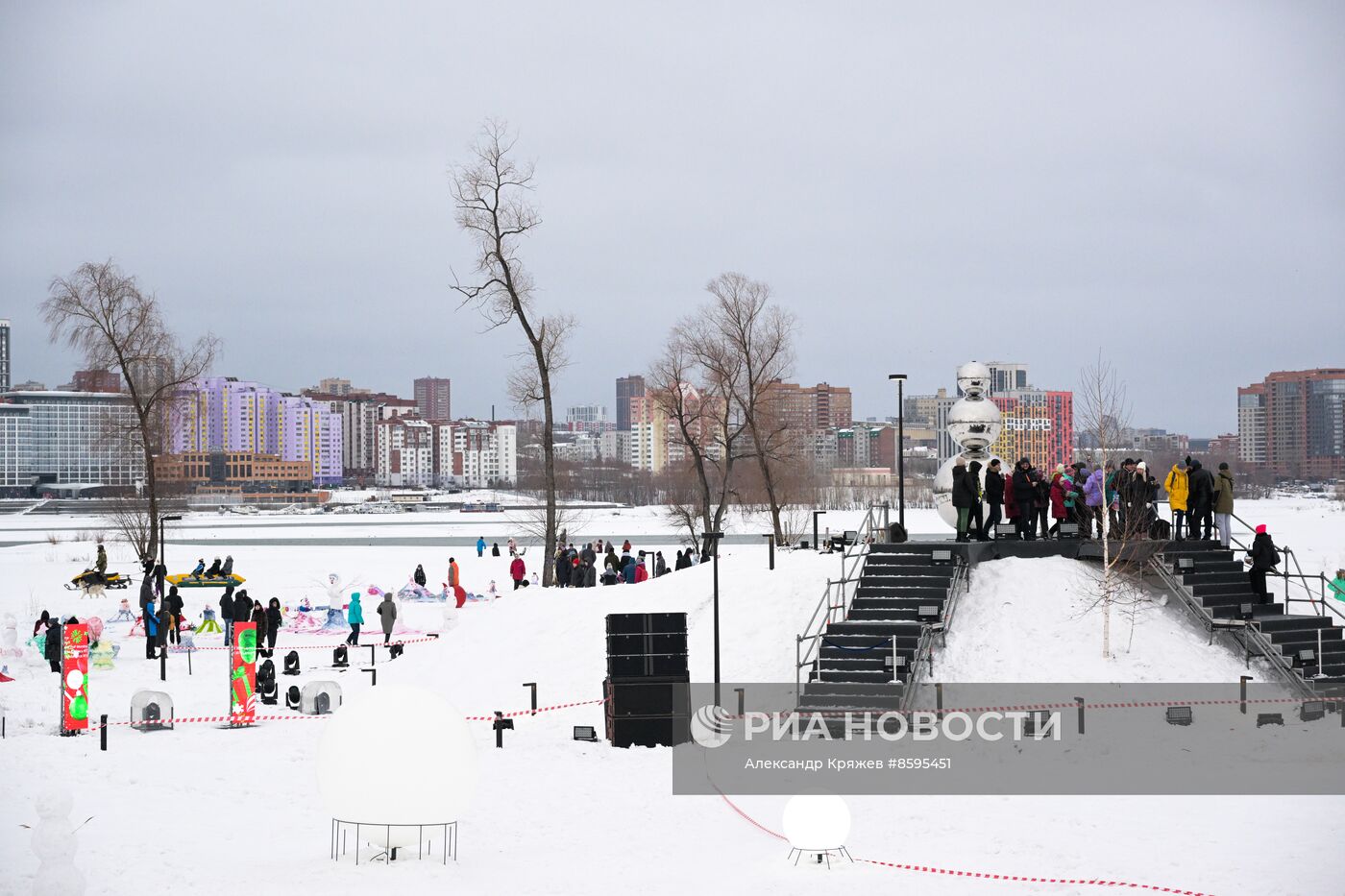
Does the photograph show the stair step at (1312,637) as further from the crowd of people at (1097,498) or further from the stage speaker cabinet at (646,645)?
the stage speaker cabinet at (646,645)

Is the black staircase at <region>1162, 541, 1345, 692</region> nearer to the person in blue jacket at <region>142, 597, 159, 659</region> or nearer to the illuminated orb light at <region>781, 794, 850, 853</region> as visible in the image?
the illuminated orb light at <region>781, 794, 850, 853</region>

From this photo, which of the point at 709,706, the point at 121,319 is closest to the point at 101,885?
the point at 709,706

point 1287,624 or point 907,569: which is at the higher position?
point 907,569

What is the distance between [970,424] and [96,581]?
26679 mm

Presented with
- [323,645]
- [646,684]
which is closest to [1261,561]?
[646,684]

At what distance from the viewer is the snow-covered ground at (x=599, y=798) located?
1105 cm

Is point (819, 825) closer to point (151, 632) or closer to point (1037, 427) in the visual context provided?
point (151, 632)

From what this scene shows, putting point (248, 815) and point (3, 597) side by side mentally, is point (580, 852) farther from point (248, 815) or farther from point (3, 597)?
point (3, 597)

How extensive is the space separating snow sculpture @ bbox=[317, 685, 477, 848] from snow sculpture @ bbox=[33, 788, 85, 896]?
6.85 ft

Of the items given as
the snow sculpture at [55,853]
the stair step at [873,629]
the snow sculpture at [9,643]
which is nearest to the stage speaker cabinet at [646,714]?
the stair step at [873,629]

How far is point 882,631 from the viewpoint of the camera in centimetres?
1967

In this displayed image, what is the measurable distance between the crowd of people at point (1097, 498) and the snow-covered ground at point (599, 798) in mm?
1072

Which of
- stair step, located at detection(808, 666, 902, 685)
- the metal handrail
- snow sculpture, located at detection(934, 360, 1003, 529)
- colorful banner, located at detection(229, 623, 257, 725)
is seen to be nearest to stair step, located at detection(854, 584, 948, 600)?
the metal handrail

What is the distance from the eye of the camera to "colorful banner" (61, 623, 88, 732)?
17.8m
